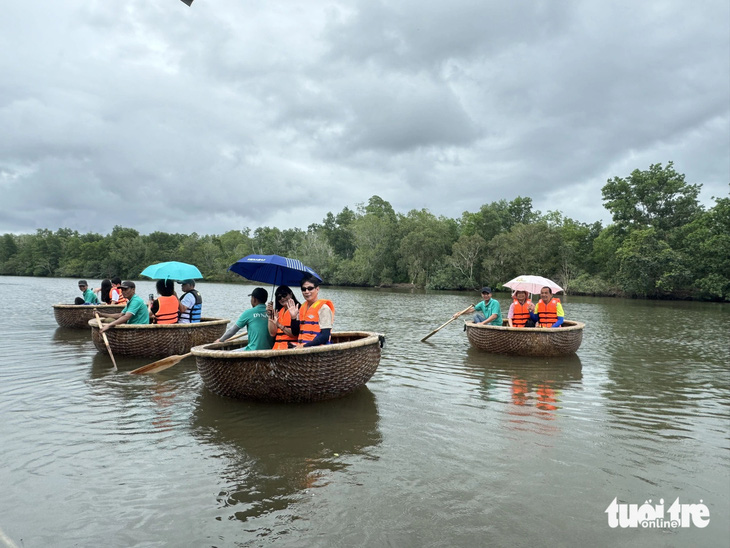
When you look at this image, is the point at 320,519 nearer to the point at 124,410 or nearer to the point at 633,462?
the point at 633,462

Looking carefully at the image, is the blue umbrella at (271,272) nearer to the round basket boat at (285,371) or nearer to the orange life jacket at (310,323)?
the orange life jacket at (310,323)

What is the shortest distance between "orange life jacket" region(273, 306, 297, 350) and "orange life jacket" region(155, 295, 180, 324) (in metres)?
3.71

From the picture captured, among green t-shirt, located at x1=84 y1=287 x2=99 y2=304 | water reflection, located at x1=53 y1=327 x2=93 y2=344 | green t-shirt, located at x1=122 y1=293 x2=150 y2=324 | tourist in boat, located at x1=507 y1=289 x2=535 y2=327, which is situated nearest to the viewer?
green t-shirt, located at x1=122 y1=293 x2=150 y2=324

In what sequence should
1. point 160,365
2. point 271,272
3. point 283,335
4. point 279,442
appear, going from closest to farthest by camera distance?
point 279,442 → point 283,335 → point 271,272 → point 160,365

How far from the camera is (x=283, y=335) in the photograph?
6402 mm

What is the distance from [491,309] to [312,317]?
6140mm

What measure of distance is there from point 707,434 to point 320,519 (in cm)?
436

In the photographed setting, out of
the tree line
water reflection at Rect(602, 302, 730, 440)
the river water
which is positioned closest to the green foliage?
the tree line

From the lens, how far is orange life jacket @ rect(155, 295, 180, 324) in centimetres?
916

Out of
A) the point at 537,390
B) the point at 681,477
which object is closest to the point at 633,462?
the point at 681,477

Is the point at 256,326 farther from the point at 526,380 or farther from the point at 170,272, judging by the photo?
the point at 526,380

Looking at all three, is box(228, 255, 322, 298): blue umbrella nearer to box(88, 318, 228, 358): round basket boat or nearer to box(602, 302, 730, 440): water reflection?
box(88, 318, 228, 358): round basket boat

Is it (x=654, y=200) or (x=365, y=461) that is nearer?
(x=365, y=461)

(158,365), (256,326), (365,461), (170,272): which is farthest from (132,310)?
(365,461)
